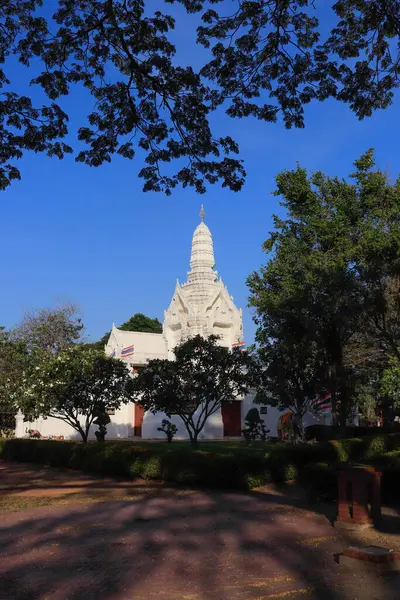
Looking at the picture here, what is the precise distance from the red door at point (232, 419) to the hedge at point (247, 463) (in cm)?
1970

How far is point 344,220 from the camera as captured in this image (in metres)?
25.5

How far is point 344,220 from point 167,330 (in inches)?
819

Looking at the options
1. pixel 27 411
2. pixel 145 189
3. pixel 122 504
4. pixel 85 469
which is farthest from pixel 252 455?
pixel 27 411

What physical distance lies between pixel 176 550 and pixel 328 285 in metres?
17.2

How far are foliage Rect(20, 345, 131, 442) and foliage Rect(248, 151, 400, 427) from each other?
7.34 metres

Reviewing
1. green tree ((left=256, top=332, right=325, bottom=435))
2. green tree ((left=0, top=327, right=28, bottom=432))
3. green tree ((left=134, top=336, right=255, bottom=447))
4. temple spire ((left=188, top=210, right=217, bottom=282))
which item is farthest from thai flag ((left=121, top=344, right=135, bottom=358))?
green tree ((left=134, top=336, right=255, bottom=447))

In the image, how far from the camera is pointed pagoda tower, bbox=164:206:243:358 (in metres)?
40.6

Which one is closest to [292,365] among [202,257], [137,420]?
[137,420]

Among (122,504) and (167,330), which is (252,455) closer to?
(122,504)

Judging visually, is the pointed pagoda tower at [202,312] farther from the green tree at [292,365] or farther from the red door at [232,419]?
the green tree at [292,365]

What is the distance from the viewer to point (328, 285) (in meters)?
22.5

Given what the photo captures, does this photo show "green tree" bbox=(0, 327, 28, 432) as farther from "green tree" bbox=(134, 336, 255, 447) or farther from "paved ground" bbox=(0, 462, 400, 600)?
"paved ground" bbox=(0, 462, 400, 600)

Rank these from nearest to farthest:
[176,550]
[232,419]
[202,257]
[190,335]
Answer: [176,550] < [190,335] < [232,419] < [202,257]

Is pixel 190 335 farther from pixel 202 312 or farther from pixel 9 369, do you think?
pixel 9 369
